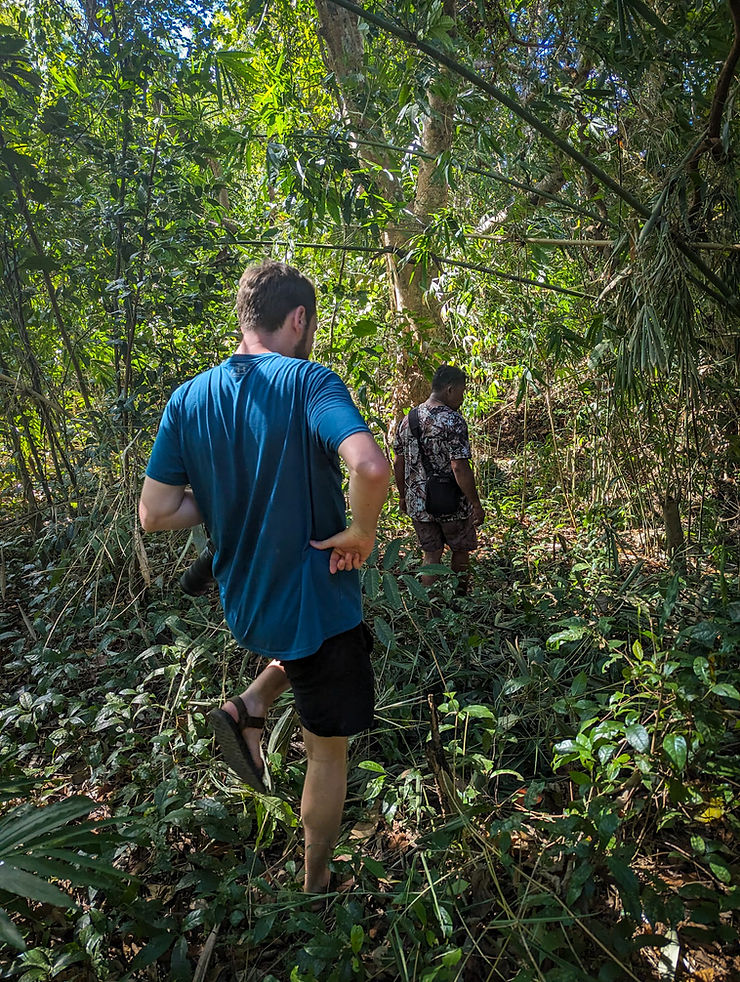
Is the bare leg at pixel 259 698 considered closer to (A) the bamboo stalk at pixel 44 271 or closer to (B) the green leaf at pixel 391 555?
(B) the green leaf at pixel 391 555

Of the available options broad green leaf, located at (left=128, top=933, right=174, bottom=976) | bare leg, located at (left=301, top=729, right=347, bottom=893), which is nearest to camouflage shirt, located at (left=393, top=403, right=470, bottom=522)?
bare leg, located at (left=301, top=729, right=347, bottom=893)

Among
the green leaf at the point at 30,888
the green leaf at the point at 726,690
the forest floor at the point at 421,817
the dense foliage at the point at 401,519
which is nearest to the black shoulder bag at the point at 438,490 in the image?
the dense foliage at the point at 401,519

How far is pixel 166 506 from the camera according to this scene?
72.0 inches

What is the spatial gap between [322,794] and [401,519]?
332 centimetres

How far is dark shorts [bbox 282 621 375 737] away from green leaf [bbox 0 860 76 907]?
68cm

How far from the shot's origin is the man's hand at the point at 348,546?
5.43 ft

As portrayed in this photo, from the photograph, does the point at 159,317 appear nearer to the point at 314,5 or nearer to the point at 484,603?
the point at 484,603

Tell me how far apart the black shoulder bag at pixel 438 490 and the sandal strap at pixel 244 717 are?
206cm

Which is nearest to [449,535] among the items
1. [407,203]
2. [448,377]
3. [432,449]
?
[432,449]

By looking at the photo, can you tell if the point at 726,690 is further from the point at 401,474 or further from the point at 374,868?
the point at 401,474

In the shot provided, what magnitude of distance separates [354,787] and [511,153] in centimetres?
345

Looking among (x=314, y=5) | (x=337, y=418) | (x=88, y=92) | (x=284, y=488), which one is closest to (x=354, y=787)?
(x=284, y=488)

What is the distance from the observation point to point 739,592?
8.93 feet

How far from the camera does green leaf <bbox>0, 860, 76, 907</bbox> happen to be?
1.20 metres
